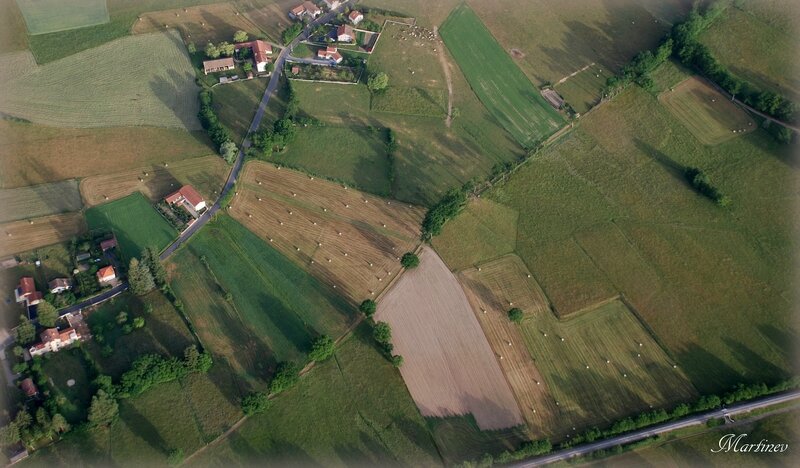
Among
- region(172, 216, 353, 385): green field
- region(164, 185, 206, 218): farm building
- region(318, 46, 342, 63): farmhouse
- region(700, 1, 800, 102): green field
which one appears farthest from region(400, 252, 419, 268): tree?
region(700, 1, 800, 102): green field

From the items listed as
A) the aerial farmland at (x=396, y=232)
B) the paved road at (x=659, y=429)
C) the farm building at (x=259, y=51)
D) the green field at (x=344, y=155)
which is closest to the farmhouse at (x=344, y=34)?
the aerial farmland at (x=396, y=232)

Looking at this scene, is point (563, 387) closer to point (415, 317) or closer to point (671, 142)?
point (415, 317)

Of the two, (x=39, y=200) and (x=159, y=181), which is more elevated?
(x=39, y=200)

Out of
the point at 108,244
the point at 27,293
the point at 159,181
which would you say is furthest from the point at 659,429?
the point at 27,293

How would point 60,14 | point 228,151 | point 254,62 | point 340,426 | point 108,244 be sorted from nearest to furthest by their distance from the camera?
point 340,426, point 108,244, point 228,151, point 254,62, point 60,14

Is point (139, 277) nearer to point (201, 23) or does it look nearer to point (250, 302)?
point (250, 302)

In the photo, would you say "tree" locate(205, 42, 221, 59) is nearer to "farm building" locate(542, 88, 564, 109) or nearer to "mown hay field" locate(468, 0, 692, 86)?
"mown hay field" locate(468, 0, 692, 86)

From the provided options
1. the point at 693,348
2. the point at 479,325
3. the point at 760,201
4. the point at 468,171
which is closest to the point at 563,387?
the point at 479,325
